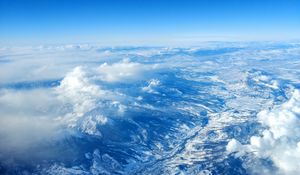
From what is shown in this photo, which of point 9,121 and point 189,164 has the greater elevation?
point 9,121

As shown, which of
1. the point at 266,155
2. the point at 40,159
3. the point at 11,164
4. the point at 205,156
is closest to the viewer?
the point at 11,164

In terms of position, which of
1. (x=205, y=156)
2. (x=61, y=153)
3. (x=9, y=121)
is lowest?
(x=205, y=156)

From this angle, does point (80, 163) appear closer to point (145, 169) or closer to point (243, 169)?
point (145, 169)

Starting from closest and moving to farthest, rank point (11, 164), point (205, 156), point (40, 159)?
point (11, 164) → point (40, 159) → point (205, 156)

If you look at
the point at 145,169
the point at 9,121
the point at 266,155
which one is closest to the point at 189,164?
the point at 145,169

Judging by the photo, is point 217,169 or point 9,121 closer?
point 217,169

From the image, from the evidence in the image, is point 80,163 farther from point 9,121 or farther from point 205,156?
point 205,156

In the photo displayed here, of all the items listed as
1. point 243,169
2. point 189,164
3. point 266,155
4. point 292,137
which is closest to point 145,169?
point 189,164

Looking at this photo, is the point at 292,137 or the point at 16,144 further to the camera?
the point at 292,137

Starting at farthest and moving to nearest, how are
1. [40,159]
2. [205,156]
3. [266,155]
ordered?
[205,156] < [266,155] < [40,159]
